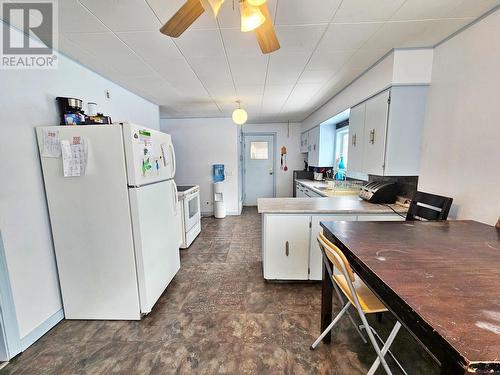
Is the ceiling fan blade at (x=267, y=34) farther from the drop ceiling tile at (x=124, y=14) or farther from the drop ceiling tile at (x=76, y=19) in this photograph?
the drop ceiling tile at (x=76, y=19)

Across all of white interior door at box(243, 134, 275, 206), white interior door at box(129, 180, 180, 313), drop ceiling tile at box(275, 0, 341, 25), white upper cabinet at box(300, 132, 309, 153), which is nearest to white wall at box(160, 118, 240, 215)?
white interior door at box(243, 134, 275, 206)

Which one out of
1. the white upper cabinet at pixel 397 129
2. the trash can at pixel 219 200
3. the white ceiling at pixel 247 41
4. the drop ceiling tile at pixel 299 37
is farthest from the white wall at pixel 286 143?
the drop ceiling tile at pixel 299 37

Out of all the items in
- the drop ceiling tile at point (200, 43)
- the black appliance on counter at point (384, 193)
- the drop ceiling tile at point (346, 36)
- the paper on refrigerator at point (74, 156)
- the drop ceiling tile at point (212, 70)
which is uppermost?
the drop ceiling tile at point (346, 36)

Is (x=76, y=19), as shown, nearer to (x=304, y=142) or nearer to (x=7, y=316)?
(x=7, y=316)

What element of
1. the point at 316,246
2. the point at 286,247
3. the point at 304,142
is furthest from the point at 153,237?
the point at 304,142

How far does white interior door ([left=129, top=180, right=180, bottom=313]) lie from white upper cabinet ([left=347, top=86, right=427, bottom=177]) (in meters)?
2.22

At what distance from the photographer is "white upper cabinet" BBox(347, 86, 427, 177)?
204 centimetres

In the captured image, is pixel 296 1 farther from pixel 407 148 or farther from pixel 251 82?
pixel 407 148

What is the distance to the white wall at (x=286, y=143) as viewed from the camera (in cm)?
580

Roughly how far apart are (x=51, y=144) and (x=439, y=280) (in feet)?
8.08

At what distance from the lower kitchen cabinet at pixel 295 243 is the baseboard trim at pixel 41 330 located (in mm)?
1835

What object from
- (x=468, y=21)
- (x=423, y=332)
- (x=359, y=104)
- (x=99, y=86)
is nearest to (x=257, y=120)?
(x=359, y=104)

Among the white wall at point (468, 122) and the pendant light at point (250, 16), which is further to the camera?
the white wall at point (468, 122)

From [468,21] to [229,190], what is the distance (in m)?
4.25
